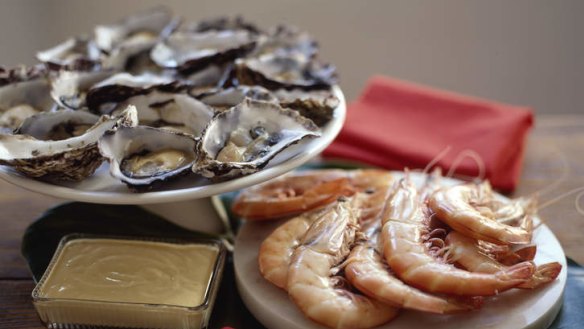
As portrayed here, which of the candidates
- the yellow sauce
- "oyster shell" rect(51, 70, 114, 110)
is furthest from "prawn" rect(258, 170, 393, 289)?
"oyster shell" rect(51, 70, 114, 110)

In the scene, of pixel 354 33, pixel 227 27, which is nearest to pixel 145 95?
pixel 227 27

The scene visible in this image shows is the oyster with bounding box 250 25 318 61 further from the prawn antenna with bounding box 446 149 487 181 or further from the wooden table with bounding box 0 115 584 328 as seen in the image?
the wooden table with bounding box 0 115 584 328

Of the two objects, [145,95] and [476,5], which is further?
[476,5]

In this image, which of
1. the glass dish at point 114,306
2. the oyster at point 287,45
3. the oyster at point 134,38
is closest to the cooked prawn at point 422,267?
the glass dish at point 114,306

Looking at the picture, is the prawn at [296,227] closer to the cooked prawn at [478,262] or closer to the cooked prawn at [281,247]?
the cooked prawn at [281,247]

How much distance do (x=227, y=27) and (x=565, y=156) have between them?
92 centimetres

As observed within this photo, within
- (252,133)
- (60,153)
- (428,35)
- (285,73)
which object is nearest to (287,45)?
(285,73)

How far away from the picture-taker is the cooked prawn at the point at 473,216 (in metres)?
1.05

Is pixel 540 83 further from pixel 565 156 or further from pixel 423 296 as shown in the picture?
pixel 423 296

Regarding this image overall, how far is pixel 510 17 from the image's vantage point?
2.51 m

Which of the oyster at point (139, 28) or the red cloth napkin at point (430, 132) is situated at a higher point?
the oyster at point (139, 28)

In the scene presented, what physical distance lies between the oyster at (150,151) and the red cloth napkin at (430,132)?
2.00ft

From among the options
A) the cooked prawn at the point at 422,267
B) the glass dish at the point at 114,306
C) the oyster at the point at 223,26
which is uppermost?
the oyster at the point at 223,26

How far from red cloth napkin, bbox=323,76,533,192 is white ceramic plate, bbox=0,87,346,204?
53cm
